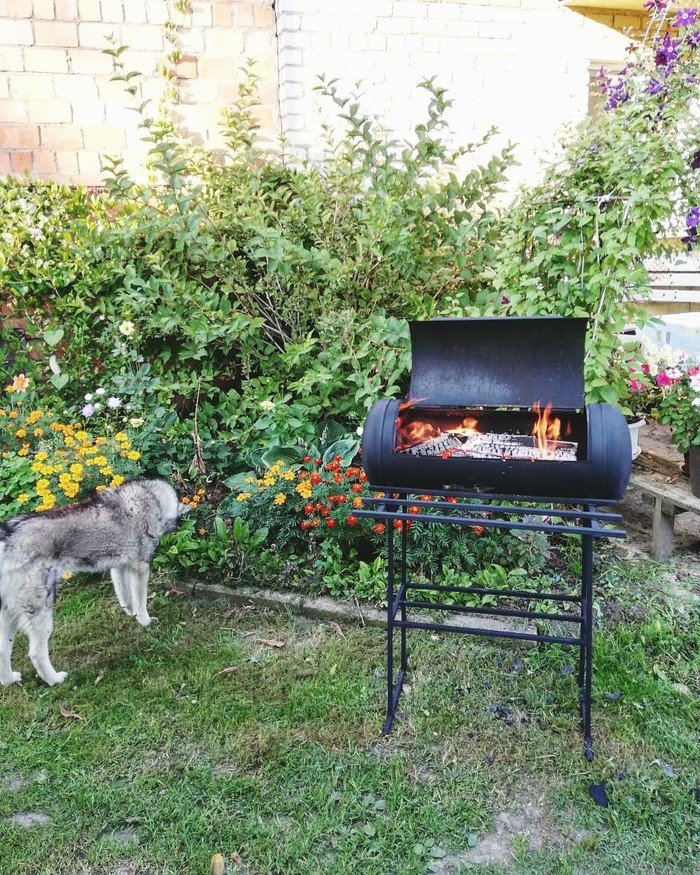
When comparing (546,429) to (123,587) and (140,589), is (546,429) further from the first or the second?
(123,587)

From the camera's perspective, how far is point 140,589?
3096mm

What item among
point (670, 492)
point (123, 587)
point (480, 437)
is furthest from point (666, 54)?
point (123, 587)

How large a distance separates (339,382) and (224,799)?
2558mm

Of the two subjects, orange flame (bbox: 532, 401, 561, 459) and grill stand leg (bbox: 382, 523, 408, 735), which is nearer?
orange flame (bbox: 532, 401, 561, 459)

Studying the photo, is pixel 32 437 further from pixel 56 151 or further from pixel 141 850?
pixel 141 850

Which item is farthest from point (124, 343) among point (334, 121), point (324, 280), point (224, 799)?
point (224, 799)

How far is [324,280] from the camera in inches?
179

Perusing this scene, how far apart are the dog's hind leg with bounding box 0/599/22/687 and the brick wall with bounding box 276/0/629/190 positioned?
426cm

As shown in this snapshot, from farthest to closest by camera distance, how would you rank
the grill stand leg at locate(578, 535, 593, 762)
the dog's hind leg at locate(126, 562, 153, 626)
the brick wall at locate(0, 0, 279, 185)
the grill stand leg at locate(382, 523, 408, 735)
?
the brick wall at locate(0, 0, 279, 185) < the dog's hind leg at locate(126, 562, 153, 626) < the grill stand leg at locate(382, 523, 408, 735) < the grill stand leg at locate(578, 535, 593, 762)

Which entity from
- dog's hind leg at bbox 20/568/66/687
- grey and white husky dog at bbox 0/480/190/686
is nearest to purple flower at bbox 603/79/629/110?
grey and white husky dog at bbox 0/480/190/686

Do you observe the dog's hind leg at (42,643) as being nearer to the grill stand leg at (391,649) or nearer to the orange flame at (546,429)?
the grill stand leg at (391,649)

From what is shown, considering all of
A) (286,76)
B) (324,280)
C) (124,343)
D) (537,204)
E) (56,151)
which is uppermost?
(286,76)

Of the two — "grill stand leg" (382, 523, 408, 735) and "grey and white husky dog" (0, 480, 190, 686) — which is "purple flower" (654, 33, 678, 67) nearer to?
"grill stand leg" (382, 523, 408, 735)

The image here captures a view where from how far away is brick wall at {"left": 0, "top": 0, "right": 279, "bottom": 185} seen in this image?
4.92 m
